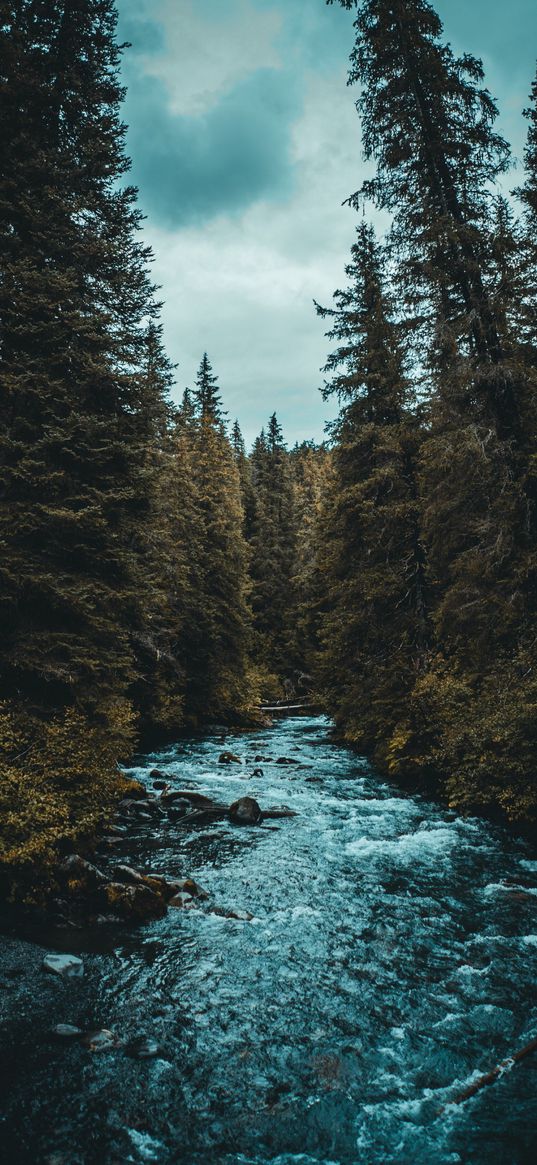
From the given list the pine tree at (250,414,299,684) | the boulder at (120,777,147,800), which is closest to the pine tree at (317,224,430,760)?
the boulder at (120,777,147,800)

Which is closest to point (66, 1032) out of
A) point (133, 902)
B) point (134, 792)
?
point (133, 902)

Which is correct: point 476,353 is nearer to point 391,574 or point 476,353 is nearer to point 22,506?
point 391,574

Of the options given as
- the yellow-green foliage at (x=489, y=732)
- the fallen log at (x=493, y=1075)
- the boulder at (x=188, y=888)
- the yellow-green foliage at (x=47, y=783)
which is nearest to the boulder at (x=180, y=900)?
the boulder at (x=188, y=888)

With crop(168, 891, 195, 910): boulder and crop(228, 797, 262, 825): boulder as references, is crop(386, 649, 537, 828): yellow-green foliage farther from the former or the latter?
crop(168, 891, 195, 910): boulder

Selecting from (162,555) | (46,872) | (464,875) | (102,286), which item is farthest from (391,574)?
(46,872)

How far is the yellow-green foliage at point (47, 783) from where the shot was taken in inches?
289

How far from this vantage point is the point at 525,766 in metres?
9.63

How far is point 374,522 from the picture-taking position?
709 inches

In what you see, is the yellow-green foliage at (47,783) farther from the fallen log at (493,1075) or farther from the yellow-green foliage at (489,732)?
the yellow-green foliage at (489,732)

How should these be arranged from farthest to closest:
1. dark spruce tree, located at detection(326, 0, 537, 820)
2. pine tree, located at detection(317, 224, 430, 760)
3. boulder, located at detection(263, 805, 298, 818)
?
pine tree, located at detection(317, 224, 430, 760) < boulder, located at detection(263, 805, 298, 818) < dark spruce tree, located at detection(326, 0, 537, 820)

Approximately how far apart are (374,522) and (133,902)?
13.2m

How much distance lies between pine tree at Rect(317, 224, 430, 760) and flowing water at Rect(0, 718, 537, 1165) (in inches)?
301

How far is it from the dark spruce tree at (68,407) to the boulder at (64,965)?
5.82 ft

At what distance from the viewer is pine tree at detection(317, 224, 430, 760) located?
→ 17234 mm
